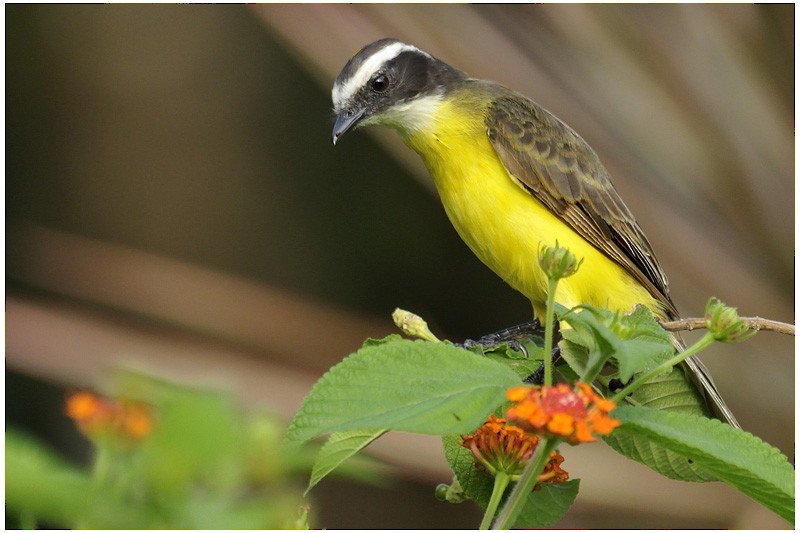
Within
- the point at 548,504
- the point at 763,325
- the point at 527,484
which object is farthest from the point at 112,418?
the point at 763,325

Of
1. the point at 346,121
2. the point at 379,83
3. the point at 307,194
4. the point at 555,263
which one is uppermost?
the point at 307,194

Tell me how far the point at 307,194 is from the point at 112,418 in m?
4.84

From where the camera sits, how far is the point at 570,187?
9.05 feet

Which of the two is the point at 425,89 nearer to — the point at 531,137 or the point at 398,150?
the point at 531,137

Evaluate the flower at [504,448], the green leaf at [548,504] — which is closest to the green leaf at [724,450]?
the flower at [504,448]

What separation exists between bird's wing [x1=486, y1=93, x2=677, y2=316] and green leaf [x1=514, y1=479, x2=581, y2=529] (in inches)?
59.7

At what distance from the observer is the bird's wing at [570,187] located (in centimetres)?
268

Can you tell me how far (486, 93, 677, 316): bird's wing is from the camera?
268 centimetres

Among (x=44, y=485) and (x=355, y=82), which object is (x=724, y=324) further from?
(x=355, y=82)

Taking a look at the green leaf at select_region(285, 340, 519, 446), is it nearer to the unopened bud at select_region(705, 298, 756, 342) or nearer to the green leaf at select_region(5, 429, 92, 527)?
the unopened bud at select_region(705, 298, 756, 342)

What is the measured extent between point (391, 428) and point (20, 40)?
4944 millimetres

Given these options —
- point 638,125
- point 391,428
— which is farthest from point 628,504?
point 391,428

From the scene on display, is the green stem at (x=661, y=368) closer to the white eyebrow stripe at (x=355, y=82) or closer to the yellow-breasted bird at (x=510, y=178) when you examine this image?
the yellow-breasted bird at (x=510, y=178)

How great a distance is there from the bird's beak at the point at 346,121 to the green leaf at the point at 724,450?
1917 mm
